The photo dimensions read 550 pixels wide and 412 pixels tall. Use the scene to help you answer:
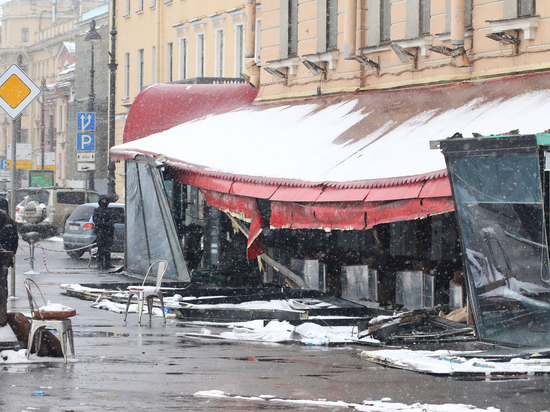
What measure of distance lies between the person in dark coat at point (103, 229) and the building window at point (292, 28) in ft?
20.8

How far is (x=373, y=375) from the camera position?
943 cm

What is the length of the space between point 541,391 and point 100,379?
352 cm

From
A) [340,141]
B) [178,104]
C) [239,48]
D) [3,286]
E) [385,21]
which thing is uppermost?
[239,48]

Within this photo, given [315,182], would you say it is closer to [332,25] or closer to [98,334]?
[98,334]

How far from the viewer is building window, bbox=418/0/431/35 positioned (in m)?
16.4

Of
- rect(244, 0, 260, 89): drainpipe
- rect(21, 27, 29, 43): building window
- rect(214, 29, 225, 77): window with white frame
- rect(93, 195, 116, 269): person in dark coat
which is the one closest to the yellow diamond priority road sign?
rect(244, 0, 260, 89): drainpipe

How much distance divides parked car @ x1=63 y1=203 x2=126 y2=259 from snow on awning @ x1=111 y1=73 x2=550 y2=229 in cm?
886

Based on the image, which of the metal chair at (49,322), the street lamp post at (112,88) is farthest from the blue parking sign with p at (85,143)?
the metal chair at (49,322)

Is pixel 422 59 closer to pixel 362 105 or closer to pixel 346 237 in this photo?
pixel 362 105

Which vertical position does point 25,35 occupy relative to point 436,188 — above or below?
above

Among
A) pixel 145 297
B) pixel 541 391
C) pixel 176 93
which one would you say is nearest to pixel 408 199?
pixel 145 297

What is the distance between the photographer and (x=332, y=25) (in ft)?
62.1

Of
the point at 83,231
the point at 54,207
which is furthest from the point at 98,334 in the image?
the point at 54,207

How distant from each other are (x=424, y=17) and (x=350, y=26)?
1.87 m
